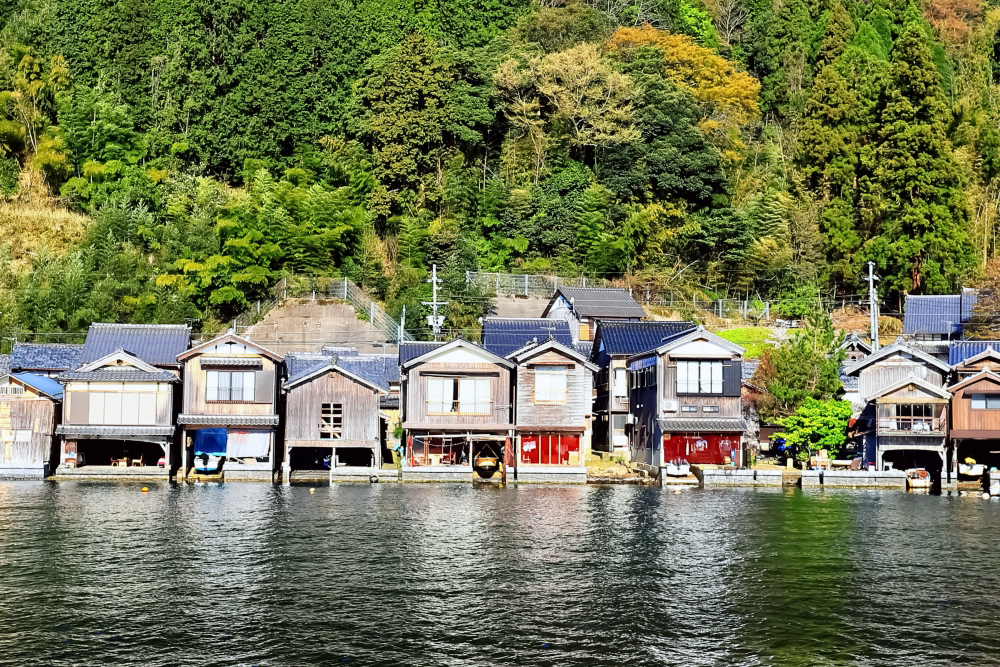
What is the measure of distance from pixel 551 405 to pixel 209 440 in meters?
17.2

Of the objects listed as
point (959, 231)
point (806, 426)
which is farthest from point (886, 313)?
point (806, 426)

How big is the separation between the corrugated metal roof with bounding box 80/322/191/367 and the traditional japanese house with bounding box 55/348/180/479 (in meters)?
3.76

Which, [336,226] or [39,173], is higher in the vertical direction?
[39,173]

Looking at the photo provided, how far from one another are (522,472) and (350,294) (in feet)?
70.2

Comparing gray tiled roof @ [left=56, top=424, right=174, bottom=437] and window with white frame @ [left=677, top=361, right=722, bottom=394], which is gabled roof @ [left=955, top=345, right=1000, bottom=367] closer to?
window with white frame @ [left=677, top=361, right=722, bottom=394]

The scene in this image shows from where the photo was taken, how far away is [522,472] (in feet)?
175

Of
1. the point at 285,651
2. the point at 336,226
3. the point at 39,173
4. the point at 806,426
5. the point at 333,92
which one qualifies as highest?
the point at 333,92

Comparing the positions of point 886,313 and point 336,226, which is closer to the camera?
point 336,226

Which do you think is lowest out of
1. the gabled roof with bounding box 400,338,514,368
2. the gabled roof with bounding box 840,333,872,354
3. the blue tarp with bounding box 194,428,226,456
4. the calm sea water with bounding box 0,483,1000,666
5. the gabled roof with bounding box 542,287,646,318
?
the calm sea water with bounding box 0,483,1000,666

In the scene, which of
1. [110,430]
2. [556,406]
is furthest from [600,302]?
[110,430]

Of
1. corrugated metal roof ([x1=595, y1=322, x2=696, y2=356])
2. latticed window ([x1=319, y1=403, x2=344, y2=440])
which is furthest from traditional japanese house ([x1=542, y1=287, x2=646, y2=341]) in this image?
latticed window ([x1=319, y1=403, x2=344, y2=440])

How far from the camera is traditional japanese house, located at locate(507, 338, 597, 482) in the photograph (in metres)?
54.9

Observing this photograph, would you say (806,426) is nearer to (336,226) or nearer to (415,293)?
(415,293)

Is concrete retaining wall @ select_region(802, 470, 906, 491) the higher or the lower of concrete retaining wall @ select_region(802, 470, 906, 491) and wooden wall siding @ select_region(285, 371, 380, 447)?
the lower
